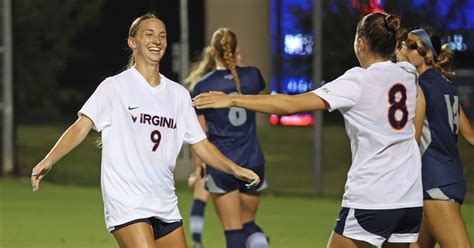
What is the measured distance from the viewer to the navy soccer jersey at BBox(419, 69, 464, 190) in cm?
743

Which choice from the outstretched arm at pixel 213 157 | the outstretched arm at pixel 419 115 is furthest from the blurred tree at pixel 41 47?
the outstretched arm at pixel 419 115

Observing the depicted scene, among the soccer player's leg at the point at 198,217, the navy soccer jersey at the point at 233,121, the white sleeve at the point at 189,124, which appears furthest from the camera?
the soccer player's leg at the point at 198,217

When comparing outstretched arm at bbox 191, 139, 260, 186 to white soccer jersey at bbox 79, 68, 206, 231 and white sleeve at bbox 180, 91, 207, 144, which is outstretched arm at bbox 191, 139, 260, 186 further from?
white soccer jersey at bbox 79, 68, 206, 231

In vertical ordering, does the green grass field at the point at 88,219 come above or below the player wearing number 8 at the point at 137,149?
below

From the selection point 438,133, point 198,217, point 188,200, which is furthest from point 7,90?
point 438,133

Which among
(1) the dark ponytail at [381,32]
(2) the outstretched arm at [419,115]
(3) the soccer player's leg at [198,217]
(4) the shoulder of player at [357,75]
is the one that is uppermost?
(1) the dark ponytail at [381,32]

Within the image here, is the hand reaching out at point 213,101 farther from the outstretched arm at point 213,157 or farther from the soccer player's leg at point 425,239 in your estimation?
the soccer player's leg at point 425,239

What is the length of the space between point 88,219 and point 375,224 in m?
8.50

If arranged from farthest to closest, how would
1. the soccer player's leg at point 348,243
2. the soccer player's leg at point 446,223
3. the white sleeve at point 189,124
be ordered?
the soccer player's leg at point 446,223 < the white sleeve at point 189,124 < the soccer player's leg at point 348,243

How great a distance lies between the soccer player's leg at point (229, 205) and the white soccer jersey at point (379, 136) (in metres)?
2.93

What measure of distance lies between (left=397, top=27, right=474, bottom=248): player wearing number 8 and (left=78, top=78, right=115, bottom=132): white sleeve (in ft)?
5.96

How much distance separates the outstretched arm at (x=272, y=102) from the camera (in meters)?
6.29

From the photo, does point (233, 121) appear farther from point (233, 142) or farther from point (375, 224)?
point (375, 224)

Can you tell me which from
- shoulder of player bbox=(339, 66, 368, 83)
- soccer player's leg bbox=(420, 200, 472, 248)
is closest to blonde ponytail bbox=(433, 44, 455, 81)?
soccer player's leg bbox=(420, 200, 472, 248)
